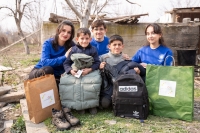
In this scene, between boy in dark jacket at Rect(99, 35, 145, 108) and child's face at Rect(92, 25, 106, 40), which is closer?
boy in dark jacket at Rect(99, 35, 145, 108)

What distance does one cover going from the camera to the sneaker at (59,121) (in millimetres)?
2377

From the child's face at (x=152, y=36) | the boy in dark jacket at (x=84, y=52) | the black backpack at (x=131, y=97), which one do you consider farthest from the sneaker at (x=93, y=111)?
the child's face at (x=152, y=36)

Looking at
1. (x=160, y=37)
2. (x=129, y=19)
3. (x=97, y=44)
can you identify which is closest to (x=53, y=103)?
(x=97, y=44)

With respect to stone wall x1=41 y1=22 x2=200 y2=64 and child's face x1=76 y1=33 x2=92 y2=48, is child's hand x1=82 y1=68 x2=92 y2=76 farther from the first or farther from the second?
stone wall x1=41 y1=22 x2=200 y2=64

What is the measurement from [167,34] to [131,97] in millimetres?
4568

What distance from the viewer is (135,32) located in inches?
255

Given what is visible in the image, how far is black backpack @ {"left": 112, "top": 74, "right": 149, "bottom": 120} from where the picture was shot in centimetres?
256

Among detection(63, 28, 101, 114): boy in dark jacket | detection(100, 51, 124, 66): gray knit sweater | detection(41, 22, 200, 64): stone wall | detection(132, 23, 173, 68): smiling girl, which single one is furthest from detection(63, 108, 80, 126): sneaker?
detection(41, 22, 200, 64): stone wall

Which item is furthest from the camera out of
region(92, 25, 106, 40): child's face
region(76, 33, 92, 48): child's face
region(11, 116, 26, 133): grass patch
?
region(92, 25, 106, 40): child's face

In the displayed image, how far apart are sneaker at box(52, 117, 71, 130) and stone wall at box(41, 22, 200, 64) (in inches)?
170

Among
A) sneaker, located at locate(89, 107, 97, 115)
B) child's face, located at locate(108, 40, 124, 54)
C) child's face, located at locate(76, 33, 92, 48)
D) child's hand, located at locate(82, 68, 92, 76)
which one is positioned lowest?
sneaker, located at locate(89, 107, 97, 115)

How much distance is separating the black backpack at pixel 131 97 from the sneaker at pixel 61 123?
669mm

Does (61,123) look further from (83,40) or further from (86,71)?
(83,40)

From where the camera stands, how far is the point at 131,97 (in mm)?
2576
